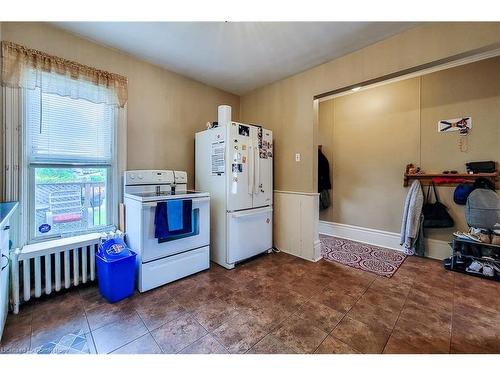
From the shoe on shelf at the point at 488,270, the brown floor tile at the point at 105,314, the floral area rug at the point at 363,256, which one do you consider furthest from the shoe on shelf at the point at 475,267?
the brown floor tile at the point at 105,314

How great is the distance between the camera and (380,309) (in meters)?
1.80

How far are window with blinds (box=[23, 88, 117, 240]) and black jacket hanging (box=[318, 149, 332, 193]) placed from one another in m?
3.24

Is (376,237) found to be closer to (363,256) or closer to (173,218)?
(363,256)

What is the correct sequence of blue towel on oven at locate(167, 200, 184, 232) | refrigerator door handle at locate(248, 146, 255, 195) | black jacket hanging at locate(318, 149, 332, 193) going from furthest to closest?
black jacket hanging at locate(318, 149, 332, 193)
refrigerator door handle at locate(248, 146, 255, 195)
blue towel on oven at locate(167, 200, 184, 232)

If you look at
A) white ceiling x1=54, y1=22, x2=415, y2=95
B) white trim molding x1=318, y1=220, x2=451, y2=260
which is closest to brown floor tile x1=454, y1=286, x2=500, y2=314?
white trim molding x1=318, y1=220, x2=451, y2=260

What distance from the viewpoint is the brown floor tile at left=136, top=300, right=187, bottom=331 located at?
1631 mm

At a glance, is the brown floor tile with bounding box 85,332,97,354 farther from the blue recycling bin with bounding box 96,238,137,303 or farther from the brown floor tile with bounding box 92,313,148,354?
the blue recycling bin with bounding box 96,238,137,303

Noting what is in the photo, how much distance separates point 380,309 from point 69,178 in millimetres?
3103

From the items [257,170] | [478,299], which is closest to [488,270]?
[478,299]

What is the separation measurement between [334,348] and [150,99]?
305 cm

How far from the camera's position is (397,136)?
3277 mm

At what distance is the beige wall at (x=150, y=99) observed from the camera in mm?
2014
